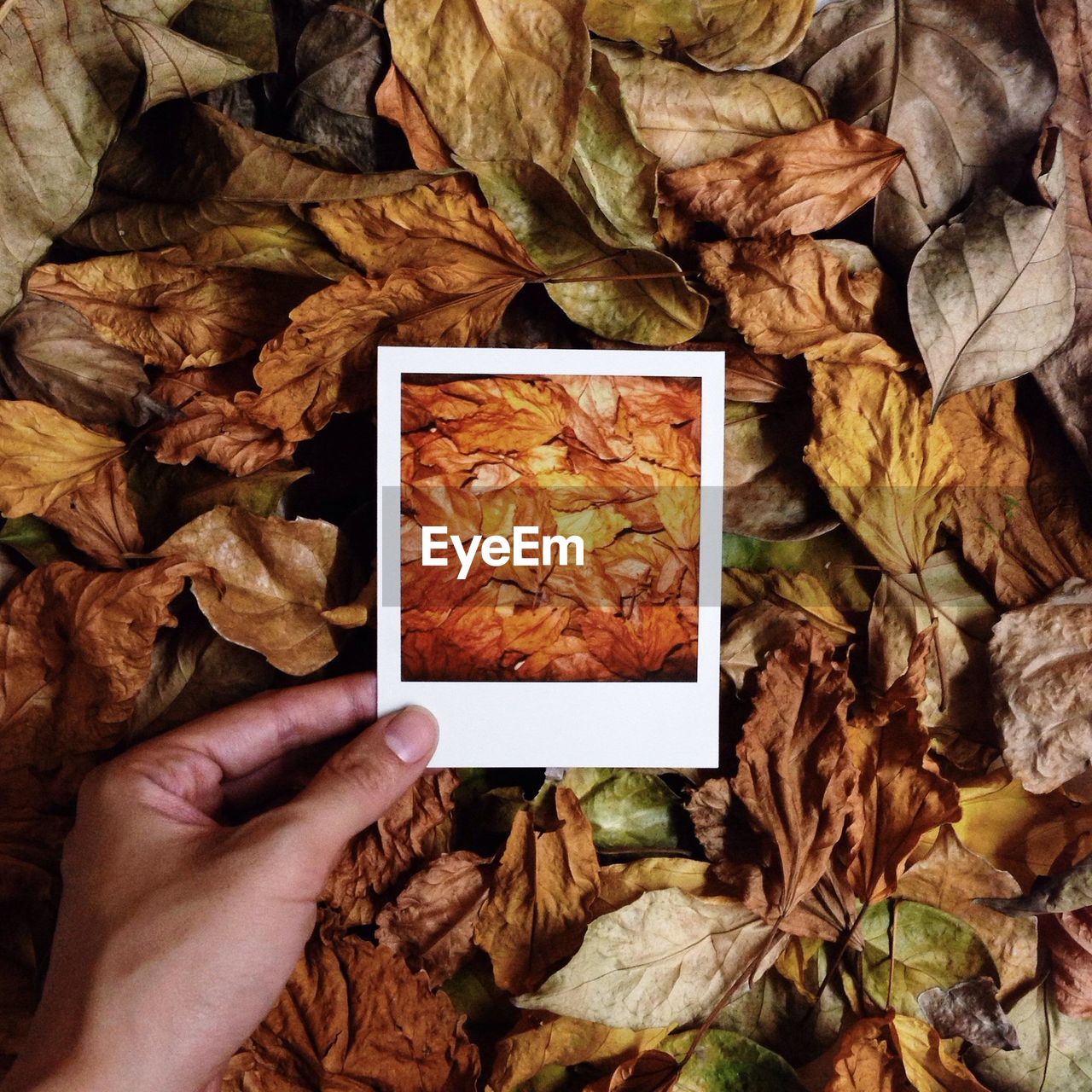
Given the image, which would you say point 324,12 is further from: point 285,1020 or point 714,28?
point 285,1020

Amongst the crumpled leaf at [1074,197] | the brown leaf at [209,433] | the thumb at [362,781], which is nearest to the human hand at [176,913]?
the thumb at [362,781]

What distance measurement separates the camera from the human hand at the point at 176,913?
53cm

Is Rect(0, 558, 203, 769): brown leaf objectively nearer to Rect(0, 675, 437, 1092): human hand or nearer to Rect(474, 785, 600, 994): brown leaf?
Rect(0, 675, 437, 1092): human hand

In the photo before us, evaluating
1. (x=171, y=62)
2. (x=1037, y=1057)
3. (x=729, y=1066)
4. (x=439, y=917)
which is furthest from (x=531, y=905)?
(x=171, y=62)

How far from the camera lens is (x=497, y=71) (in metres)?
0.60

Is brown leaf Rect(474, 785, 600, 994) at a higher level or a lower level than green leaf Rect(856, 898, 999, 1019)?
higher

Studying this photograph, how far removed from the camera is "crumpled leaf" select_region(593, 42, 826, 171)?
63 cm

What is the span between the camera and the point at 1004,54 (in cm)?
63

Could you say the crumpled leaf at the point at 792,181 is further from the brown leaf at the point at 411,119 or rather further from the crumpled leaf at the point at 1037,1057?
the crumpled leaf at the point at 1037,1057

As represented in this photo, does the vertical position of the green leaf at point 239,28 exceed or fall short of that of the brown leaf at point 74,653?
it exceeds it

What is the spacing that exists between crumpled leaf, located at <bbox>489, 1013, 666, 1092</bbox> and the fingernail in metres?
0.22

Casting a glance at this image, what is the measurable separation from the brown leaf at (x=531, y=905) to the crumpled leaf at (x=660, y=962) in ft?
0.08

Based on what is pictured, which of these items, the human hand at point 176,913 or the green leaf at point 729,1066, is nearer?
the human hand at point 176,913

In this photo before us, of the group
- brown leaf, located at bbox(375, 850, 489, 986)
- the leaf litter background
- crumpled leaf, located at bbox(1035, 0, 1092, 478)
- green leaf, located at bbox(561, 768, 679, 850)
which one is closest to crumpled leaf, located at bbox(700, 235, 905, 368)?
the leaf litter background
